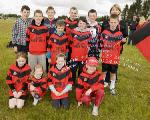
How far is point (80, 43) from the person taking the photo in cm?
895

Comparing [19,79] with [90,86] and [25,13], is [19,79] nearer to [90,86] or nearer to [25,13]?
[90,86]

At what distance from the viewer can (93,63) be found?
7.95 metres

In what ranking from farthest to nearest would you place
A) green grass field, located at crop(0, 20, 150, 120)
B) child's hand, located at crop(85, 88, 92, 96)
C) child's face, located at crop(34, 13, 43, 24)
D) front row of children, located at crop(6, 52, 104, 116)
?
child's face, located at crop(34, 13, 43, 24) → front row of children, located at crop(6, 52, 104, 116) → child's hand, located at crop(85, 88, 92, 96) → green grass field, located at crop(0, 20, 150, 120)

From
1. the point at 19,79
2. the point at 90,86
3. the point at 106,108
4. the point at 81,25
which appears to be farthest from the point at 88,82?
the point at 19,79

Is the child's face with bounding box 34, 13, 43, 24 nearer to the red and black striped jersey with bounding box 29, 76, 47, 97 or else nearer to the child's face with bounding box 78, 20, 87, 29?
the child's face with bounding box 78, 20, 87, 29

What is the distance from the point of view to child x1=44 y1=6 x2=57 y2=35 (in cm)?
936

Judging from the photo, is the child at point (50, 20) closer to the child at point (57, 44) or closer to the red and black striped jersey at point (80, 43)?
the child at point (57, 44)

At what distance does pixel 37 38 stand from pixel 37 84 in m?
1.31

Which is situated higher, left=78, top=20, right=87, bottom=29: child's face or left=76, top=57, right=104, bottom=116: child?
left=78, top=20, right=87, bottom=29: child's face

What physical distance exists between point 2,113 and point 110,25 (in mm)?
3578

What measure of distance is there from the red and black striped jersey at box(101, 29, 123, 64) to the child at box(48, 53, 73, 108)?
51.9 inches

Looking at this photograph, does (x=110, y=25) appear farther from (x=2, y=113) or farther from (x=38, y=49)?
(x=2, y=113)

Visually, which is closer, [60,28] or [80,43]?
[60,28]

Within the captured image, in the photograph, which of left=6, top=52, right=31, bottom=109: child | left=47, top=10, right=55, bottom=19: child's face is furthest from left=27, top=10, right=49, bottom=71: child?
left=6, top=52, right=31, bottom=109: child
